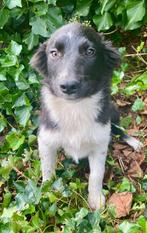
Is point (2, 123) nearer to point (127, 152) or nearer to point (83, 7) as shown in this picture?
point (127, 152)

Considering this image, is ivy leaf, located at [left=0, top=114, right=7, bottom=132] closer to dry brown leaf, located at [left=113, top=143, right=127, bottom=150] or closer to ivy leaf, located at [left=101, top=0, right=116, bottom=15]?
dry brown leaf, located at [left=113, top=143, right=127, bottom=150]

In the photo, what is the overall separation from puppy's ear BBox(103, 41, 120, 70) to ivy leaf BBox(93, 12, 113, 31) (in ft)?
4.52

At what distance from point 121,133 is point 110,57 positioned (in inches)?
43.0

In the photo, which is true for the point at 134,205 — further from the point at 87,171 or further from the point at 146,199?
the point at 87,171

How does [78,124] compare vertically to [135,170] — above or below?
above

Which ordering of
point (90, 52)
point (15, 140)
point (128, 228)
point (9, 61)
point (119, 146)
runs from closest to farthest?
1. point (128, 228)
2. point (90, 52)
3. point (15, 140)
4. point (9, 61)
5. point (119, 146)

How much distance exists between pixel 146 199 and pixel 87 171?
66 centimetres

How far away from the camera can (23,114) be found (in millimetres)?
4906

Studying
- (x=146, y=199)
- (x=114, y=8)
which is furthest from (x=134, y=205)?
(x=114, y=8)

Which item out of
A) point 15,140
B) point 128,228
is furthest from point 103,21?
point 128,228

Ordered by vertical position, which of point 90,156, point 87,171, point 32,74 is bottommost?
point 87,171

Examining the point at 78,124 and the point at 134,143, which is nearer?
the point at 78,124

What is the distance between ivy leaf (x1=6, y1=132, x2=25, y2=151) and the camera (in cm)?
469

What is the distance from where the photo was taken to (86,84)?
3.86 metres
